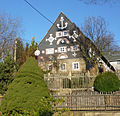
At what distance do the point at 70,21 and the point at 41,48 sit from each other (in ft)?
21.2

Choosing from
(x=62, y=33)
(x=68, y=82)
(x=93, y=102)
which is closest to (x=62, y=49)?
(x=62, y=33)

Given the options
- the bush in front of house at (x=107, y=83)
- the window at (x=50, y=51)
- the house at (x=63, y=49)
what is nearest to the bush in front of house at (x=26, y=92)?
the bush in front of house at (x=107, y=83)

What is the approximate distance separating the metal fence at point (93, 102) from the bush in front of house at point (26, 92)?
62.6 inches

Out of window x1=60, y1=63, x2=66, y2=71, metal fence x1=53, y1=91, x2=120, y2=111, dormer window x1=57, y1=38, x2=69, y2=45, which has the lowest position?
metal fence x1=53, y1=91, x2=120, y2=111

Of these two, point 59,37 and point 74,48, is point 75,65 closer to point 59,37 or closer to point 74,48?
point 74,48

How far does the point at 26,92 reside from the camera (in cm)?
934

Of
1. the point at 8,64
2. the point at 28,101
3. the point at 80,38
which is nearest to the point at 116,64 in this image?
the point at 80,38

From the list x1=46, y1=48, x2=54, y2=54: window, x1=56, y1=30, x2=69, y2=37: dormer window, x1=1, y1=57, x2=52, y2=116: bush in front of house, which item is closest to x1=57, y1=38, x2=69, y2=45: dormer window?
x1=56, y1=30, x2=69, y2=37: dormer window

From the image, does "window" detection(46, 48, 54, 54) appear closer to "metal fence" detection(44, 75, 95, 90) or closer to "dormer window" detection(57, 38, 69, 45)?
"dormer window" detection(57, 38, 69, 45)

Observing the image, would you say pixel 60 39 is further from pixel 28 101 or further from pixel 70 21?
pixel 28 101

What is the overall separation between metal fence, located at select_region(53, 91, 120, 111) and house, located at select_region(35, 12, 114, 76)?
16050 mm

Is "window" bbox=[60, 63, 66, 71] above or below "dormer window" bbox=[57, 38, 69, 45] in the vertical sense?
below

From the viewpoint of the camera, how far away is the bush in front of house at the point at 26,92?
8.88m

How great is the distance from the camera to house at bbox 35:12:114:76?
27.4m
